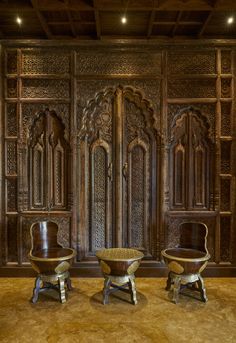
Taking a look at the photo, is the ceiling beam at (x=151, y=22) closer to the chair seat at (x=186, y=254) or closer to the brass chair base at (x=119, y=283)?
the chair seat at (x=186, y=254)

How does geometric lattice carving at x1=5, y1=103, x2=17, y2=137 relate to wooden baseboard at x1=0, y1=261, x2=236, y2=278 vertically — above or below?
above

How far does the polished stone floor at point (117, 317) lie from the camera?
2613 mm

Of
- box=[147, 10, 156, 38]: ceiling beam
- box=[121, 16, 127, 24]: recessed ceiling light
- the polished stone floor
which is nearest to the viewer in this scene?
the polished stone floor

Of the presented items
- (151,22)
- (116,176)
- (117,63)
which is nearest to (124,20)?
(151,22)

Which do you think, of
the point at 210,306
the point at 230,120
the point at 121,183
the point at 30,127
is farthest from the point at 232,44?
the point at 210,306

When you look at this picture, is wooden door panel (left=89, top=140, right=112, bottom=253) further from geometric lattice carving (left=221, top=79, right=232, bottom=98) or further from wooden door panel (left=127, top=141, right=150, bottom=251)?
geometric lattice carving (left=221, top=79, right=232, bottom=98)

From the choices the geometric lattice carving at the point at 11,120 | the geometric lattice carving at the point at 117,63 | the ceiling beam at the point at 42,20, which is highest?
the ceiling beam at the point at 42,20

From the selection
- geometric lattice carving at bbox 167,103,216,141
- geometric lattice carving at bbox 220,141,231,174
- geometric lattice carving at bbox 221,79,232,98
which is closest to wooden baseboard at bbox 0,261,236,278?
geometric lattice carving at bbox 220,141,231,174

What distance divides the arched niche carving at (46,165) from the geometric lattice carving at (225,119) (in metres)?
2.01

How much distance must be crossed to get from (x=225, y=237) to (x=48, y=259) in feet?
7.45

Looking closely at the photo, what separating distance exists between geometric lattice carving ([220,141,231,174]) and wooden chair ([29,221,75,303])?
2.16 meters

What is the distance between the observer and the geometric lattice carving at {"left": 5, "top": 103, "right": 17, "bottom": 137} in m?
4.06

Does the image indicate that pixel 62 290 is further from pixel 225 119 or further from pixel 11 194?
pixel 225 119

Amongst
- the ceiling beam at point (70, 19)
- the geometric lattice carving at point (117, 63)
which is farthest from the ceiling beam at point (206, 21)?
the ceiling beam at point (70, 19)
